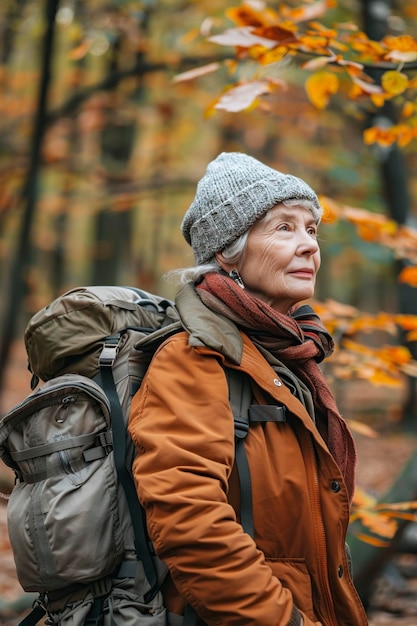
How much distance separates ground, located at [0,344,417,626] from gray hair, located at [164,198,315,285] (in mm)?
971

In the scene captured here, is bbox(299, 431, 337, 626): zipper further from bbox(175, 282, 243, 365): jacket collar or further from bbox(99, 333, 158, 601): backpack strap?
bbox(99, 333, 158, 601): backpack strap

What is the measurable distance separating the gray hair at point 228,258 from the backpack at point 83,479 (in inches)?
11.2

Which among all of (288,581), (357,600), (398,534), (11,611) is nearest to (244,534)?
(288,581)

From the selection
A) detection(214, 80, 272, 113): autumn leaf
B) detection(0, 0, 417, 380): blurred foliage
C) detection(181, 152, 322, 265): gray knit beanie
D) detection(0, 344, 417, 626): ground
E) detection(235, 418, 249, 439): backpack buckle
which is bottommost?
detection(0, 344, 417, 626): ground

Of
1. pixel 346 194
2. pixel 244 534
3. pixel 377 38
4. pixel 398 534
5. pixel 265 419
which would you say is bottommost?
pixel 346 194

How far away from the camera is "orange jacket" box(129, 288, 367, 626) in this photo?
1.88 metres

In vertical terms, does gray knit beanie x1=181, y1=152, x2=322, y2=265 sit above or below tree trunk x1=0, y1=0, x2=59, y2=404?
above

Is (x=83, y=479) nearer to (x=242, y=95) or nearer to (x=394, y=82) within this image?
(x=242, y=95)

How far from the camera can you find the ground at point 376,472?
16.0ft

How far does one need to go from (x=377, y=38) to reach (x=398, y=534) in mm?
3466

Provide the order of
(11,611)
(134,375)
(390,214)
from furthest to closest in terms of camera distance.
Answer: (390,214) < (11,611) < (134,375)

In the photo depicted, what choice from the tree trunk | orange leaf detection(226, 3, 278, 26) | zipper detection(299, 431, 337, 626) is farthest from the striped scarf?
the tree trunk

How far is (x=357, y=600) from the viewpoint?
7.36 feet

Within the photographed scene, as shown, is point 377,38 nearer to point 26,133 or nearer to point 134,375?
point 134,375
